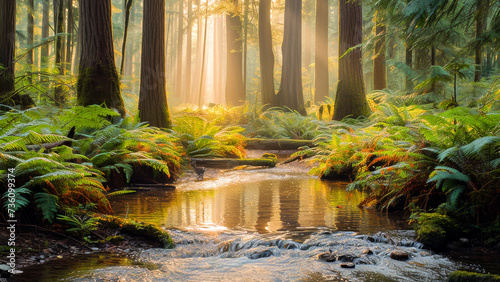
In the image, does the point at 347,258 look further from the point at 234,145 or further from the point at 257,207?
the point at 234,145

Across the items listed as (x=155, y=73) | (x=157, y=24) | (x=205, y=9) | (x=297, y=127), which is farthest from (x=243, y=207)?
(x=205, y=9)

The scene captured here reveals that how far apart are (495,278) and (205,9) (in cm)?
1902

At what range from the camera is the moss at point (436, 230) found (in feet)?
11.7

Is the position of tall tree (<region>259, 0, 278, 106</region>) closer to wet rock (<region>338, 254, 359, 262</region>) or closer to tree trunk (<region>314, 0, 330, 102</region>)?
tree trunk (<region>314, 0, 330, 102</region>)

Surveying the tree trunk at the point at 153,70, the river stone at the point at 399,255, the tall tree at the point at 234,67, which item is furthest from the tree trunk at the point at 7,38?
the tall tree at the point at 234,67

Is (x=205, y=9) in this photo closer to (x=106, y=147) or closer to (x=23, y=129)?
(x=106, y=147)

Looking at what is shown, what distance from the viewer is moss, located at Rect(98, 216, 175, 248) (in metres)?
3.70

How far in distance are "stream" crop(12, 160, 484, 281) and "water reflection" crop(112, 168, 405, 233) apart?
0.04 feet

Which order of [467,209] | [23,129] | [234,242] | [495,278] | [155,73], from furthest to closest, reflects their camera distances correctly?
[155,73] → [23,129] → [467,209] → [234,242] → [495,278]

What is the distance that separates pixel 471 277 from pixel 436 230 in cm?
105

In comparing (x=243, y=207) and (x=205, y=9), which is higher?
(x=205, y=9)

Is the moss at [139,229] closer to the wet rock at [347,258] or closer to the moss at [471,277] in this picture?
the wet rock at [347,258]

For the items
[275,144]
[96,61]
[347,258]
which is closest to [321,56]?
[275,144]

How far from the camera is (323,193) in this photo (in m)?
6.36
